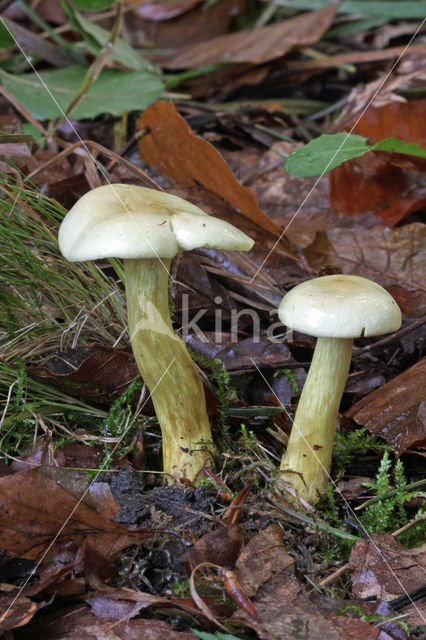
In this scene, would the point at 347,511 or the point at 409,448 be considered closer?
the point at 347,511

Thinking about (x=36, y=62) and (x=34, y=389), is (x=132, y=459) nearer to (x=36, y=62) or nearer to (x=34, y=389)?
(x=34, y=389)

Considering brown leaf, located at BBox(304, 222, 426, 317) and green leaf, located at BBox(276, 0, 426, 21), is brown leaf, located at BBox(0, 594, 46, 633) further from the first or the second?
green leaf, located at BBox(276, 0, 426, 21)

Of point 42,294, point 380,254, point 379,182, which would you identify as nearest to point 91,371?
point 42,294

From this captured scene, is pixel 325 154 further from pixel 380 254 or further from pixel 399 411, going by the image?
pixel 399 411

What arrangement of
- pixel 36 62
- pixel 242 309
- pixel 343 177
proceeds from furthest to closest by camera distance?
pixel 36 62 → pixel 343 177 → pixel 242 309

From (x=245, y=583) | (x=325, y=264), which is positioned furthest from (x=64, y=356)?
(x=325, y=264)

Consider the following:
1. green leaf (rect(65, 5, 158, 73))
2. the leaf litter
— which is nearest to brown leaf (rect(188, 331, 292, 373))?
the leaf litter

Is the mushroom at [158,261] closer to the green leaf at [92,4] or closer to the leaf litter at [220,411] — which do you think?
the leaf litter at [220,411]
